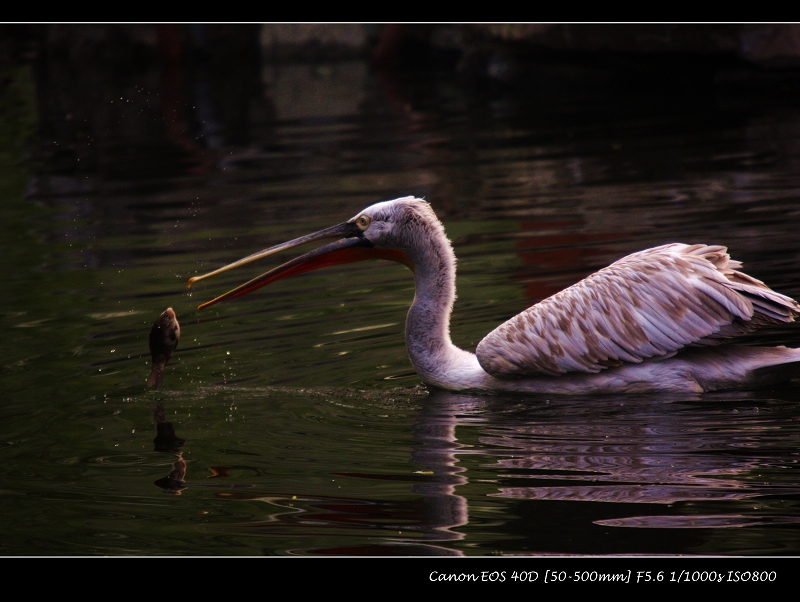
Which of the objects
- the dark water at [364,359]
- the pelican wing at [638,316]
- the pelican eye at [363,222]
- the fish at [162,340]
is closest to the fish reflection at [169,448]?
the dark water at [364,359]

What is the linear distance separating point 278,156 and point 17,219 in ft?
11.4

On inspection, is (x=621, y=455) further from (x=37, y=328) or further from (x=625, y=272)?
(x=37, y=328)

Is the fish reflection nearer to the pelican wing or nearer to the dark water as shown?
the dark water

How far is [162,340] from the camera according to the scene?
15.6 feet

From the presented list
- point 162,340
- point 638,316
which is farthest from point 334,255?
point 638,316

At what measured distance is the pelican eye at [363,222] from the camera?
4.96 meters

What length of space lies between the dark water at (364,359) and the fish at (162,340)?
14cm

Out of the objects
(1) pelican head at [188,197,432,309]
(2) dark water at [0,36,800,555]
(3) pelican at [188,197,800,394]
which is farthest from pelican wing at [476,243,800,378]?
(1) pelican head at [188,197,432,309]

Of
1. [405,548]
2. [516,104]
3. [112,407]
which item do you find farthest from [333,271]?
[516,104]

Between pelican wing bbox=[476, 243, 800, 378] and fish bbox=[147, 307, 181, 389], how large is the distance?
3.95ft

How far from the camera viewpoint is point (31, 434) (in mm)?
4531

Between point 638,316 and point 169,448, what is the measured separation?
181 cm

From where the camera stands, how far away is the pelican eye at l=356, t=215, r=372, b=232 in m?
4.96

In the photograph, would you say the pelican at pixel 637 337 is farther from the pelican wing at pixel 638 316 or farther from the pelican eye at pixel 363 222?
the pelican eye at pixel 363 222
